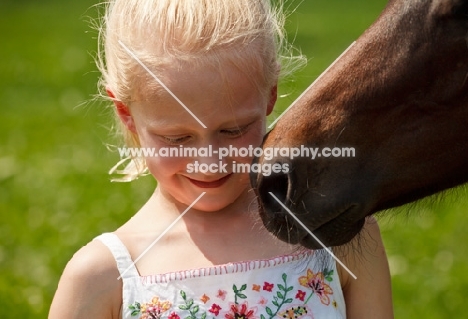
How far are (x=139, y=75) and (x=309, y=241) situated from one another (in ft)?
2.35

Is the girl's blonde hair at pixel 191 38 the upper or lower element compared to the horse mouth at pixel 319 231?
upper

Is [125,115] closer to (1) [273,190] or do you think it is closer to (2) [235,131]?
(2) [235,131]

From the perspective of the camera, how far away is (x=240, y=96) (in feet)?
8.63

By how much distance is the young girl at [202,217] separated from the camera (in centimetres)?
260

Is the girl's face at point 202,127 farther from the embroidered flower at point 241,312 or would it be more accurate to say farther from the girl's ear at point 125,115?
the embroidered flower at point 241,312

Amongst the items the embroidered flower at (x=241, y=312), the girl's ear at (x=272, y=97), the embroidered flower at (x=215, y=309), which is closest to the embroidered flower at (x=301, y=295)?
the embroidered flower at (x=241, y=312)

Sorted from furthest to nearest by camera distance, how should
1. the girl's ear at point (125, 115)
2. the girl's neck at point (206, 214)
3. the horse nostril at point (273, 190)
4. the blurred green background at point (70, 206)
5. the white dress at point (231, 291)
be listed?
the blurred green background at point (70, 206)
the girl's ear at point (125, 115)
the girl's neck at point (206, 214)
the white dress at point (231, 291)
the horse nostril at point (273, 190)

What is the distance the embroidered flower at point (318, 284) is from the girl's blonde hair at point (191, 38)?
0.57 meters

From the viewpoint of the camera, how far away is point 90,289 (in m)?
2.60

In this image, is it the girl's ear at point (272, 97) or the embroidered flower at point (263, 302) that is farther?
the girl's ear at point (272, 97)

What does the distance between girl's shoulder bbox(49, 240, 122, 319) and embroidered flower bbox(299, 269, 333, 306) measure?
1.80 feet

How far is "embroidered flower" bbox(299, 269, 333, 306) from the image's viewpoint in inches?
105

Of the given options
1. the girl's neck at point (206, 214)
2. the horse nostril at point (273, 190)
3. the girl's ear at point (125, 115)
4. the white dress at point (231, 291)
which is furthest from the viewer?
the girl's ear at point (125, 115)

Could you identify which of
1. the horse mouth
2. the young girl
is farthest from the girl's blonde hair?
the horse mouth
